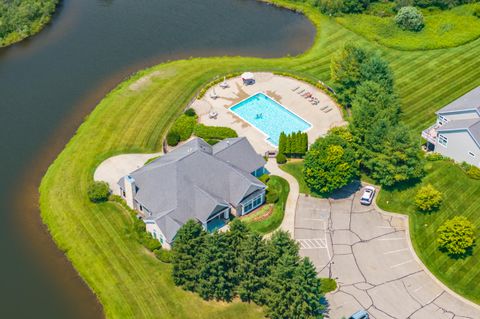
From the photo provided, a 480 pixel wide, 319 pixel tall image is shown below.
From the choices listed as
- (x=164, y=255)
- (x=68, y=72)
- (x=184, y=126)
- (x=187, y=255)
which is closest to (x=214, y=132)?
(x=184, y=126)

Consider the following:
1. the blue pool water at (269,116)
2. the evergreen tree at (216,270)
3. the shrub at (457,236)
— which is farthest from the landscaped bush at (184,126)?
the shrub at (457,236)

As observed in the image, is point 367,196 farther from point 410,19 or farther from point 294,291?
point 410,19

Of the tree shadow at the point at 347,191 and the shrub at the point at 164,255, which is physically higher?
the tree shadow at the point at 347,191

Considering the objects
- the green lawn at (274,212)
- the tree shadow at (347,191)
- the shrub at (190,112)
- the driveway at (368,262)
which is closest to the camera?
the driveway at (368,262)

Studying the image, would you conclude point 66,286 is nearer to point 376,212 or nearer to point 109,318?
point 109,318

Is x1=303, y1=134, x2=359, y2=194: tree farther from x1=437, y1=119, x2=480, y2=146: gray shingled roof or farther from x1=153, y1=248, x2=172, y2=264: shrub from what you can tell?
x1=153, y1=248, x2=172, y2=264: shrub

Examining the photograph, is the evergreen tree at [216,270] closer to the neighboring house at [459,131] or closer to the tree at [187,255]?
the tree at [187,255]

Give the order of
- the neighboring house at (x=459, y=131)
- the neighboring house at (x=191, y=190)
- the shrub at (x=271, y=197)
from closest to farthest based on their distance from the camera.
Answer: the neighboring house at (x=191, y=190) < the shrub at (x=271, y=197) < the neighboring house at (x=459, y=131)

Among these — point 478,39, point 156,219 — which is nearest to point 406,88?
point 478,39
